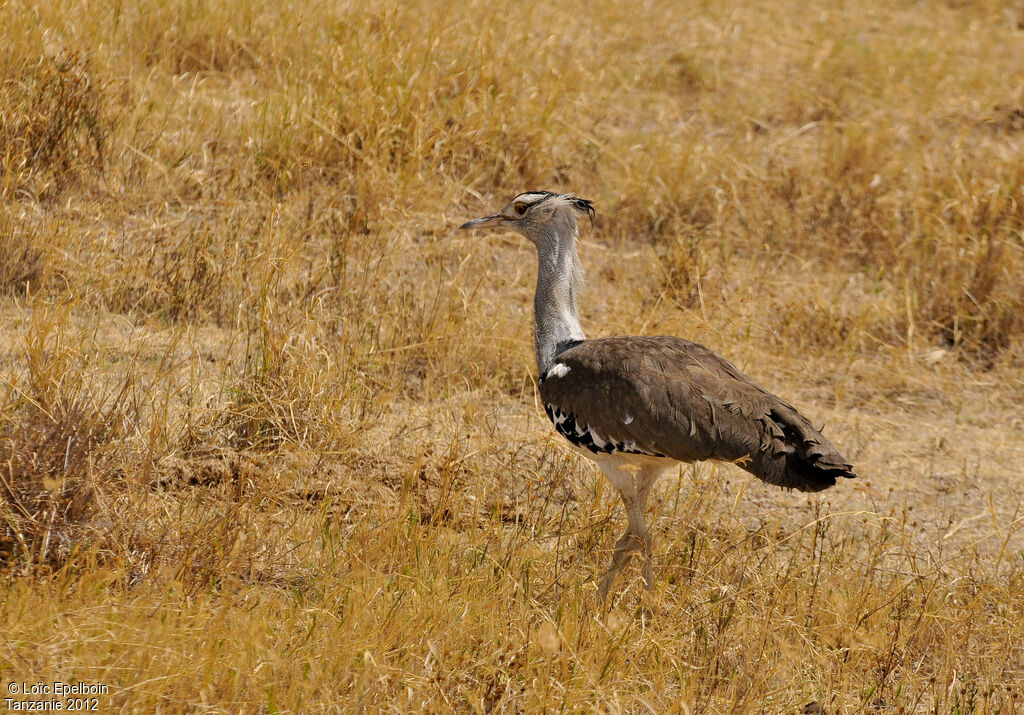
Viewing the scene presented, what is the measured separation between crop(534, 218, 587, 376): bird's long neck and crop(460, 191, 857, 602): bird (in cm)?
3

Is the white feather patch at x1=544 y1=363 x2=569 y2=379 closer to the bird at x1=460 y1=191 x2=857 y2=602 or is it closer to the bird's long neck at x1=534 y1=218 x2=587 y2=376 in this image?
the bird at x1=460 y1=191 x2=857 y2=602

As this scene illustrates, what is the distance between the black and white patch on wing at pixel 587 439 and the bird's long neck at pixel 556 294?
11.5 inches

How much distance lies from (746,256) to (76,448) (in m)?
4.34

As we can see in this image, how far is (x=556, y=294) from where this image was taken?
4.59m

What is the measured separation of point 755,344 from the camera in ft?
19.8

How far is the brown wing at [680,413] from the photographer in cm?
381

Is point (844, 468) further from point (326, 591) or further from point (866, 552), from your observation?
point (326, 591)

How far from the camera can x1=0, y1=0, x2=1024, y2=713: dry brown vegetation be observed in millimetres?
3422

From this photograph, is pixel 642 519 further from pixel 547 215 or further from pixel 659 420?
pixel 547 215

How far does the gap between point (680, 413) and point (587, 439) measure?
0.36m
